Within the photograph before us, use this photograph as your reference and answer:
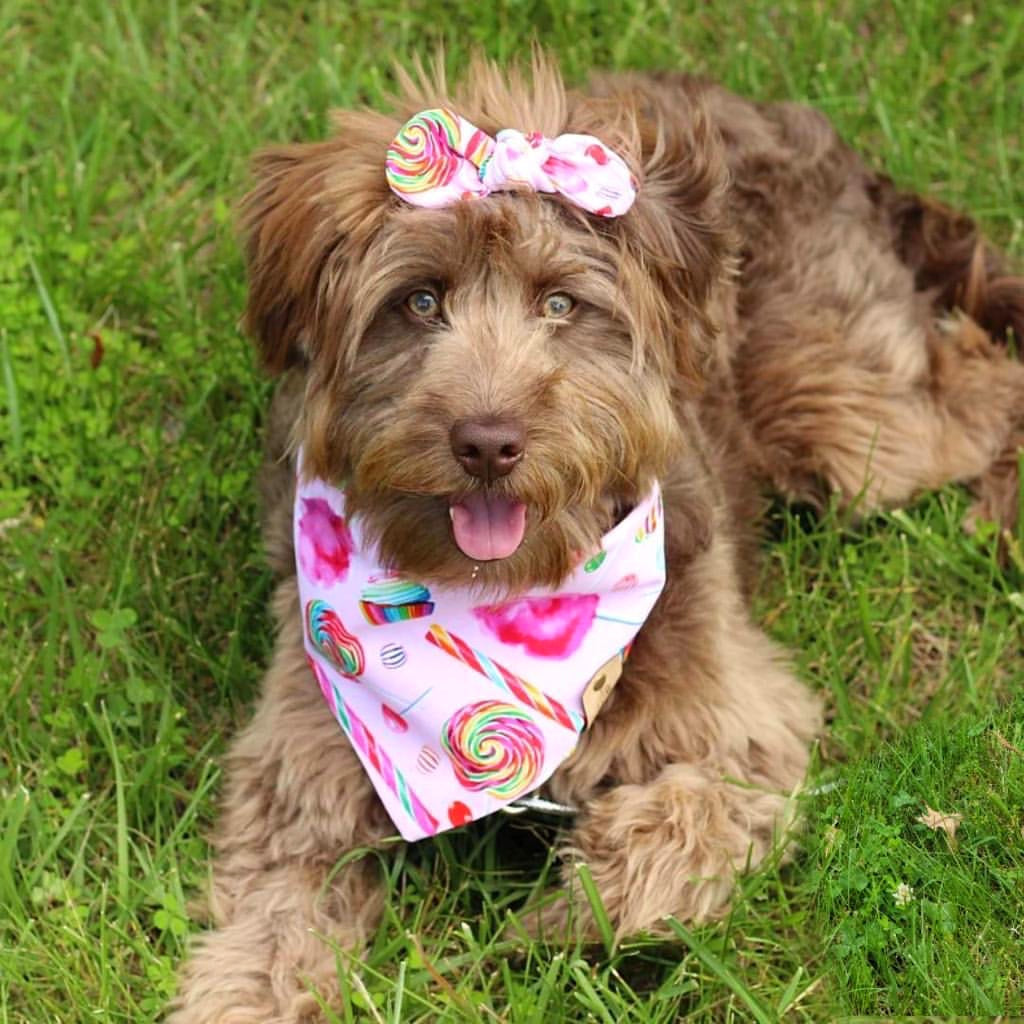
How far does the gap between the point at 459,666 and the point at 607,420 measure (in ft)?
2.30

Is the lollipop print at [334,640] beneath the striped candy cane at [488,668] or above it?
beneath

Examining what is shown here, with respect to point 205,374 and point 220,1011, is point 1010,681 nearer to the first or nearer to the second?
point 220,1011

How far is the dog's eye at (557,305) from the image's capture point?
11.1ft

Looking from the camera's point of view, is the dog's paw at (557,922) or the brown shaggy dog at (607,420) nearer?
the brown shaggy dog at (607,420)

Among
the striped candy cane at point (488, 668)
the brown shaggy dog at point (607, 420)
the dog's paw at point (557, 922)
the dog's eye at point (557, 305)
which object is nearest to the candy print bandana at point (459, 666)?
the striped candy cane at point (488, 668)

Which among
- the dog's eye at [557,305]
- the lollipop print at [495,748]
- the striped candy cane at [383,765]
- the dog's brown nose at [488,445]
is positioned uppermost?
the dog's eye at [557,305]

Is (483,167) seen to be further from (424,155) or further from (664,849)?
(664,849)

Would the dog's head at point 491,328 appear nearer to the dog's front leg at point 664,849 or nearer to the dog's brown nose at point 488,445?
the dog's brown nose at point 488,445

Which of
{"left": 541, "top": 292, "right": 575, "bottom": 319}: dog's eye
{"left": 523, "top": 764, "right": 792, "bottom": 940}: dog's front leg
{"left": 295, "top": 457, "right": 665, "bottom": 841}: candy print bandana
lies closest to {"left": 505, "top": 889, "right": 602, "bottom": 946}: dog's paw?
{"left": 523, "top": 764, "right": 792, "bottom": 940}: dog's front leg

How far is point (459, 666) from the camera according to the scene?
3.75m

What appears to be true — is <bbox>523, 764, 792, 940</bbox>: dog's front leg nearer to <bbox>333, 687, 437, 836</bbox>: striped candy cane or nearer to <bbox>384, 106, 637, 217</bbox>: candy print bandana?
<bbox>333, 687, 437, 836</bbox>: striped candy cane

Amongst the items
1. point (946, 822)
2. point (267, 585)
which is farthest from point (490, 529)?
point (267, 585)

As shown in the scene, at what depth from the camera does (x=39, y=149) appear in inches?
218

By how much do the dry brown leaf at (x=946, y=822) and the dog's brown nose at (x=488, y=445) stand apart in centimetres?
110
